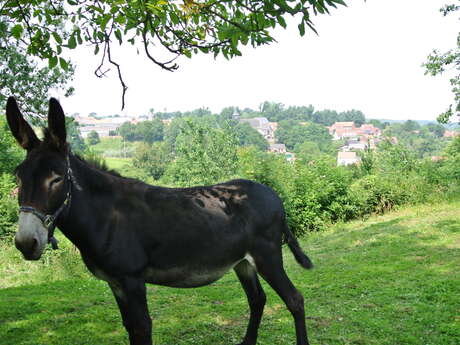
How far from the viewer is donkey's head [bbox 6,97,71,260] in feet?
9.14

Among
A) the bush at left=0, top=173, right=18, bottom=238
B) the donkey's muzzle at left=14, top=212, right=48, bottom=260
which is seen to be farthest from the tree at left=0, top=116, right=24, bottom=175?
the donkey's muzzle at left=14, top=212, right=48, bottom=260

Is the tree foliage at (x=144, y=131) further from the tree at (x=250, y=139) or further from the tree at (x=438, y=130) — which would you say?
the tree at (x=438, y=130)

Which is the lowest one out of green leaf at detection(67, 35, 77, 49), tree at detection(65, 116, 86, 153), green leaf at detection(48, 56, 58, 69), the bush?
the bush

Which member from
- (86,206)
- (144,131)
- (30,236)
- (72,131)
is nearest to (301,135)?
(144,131)

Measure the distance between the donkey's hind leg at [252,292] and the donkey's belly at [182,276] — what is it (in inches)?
23.5

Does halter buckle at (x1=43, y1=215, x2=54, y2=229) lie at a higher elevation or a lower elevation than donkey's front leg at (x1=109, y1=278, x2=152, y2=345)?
higher

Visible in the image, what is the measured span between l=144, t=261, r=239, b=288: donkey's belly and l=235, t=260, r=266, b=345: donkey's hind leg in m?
0.60

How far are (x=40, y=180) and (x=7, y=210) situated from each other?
15.4 m

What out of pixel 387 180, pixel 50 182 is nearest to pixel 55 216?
pixel 50 182

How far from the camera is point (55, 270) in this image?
9.88 metres

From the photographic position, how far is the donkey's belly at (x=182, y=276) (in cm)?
351

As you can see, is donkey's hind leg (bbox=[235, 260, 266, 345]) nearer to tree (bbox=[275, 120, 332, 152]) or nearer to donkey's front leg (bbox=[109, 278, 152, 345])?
donkey's front leg (bbox=[109, 278, 152, 345])

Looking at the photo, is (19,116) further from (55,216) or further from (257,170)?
(257,170)

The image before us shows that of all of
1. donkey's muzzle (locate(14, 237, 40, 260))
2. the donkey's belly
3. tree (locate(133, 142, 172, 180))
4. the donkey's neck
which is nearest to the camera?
donkey's muzzle (locate(14, 237, 40, 260))
